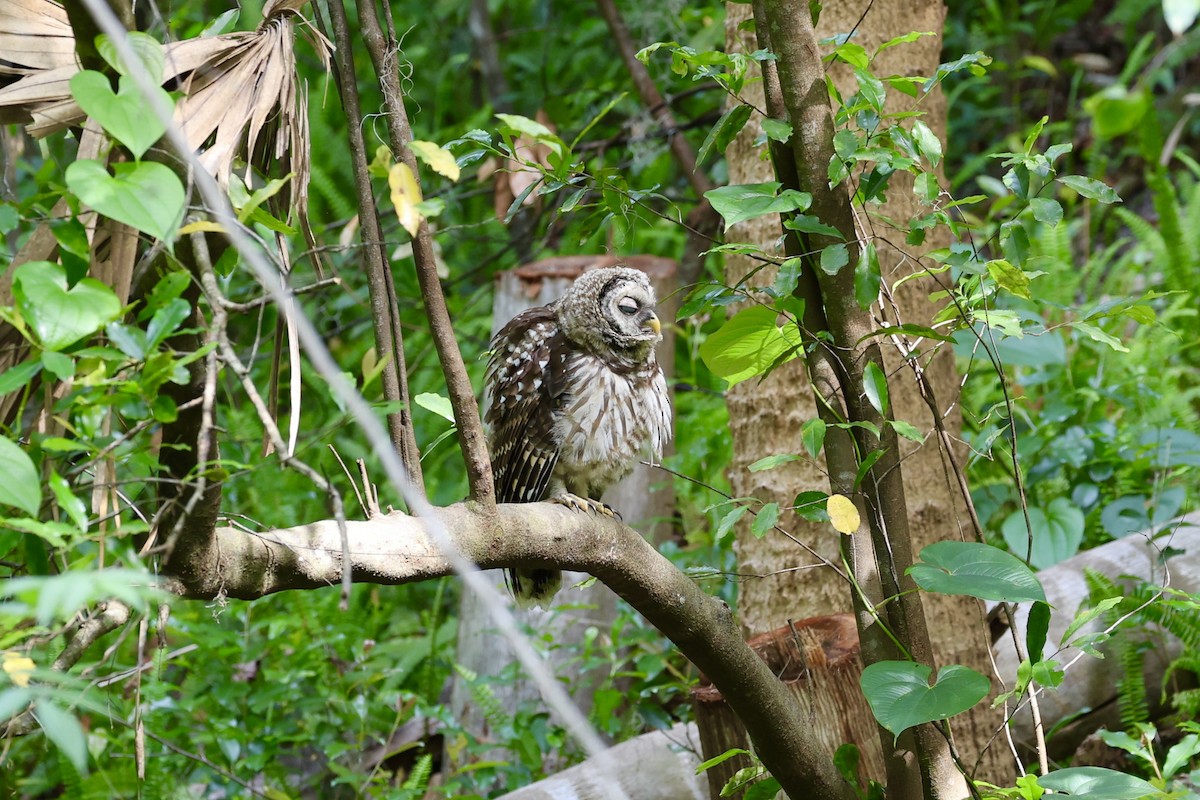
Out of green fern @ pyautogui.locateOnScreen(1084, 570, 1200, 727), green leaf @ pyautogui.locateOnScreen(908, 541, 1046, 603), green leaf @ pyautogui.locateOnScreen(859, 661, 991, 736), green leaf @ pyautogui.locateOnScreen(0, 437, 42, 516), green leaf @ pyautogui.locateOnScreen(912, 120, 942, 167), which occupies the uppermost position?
green leaf @ pyautogui.locateOnScreen(912, 120, 942, 167)

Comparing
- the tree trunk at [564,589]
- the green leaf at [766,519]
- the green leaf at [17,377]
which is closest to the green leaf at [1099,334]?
the green leaf at [766,519]

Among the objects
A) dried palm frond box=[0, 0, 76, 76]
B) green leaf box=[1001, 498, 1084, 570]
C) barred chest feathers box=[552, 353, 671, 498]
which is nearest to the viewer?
dried palm frond box=[0, 0, 76, 76]

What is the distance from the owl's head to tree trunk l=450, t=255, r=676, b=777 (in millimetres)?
1436

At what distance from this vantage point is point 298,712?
4320 millimetres

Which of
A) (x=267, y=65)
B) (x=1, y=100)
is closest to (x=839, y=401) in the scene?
(x=267, y=65)

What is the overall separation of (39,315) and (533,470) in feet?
7.03

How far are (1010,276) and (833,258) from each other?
1.09 feet

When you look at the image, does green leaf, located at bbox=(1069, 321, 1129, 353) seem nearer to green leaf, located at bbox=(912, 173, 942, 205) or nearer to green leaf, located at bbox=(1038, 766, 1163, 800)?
green leaf, located at bbox=(912, 173, 942, 205)

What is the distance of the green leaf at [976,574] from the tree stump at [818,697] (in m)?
0.59

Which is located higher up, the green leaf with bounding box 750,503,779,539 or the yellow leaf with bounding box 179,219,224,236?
the yellow leaf with bounding box 179,219,224,236

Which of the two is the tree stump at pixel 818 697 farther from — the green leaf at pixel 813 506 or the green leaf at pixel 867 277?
the green leaf at pixel 867 277

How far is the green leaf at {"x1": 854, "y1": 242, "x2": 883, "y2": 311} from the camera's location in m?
1.84

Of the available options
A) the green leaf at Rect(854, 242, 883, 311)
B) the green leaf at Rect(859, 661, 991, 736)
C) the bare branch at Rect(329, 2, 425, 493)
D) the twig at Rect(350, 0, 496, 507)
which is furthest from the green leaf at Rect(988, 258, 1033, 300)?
the bare branch at Rect(329, 2, 425, 493)

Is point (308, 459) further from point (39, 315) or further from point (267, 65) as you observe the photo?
point (39, 315)
